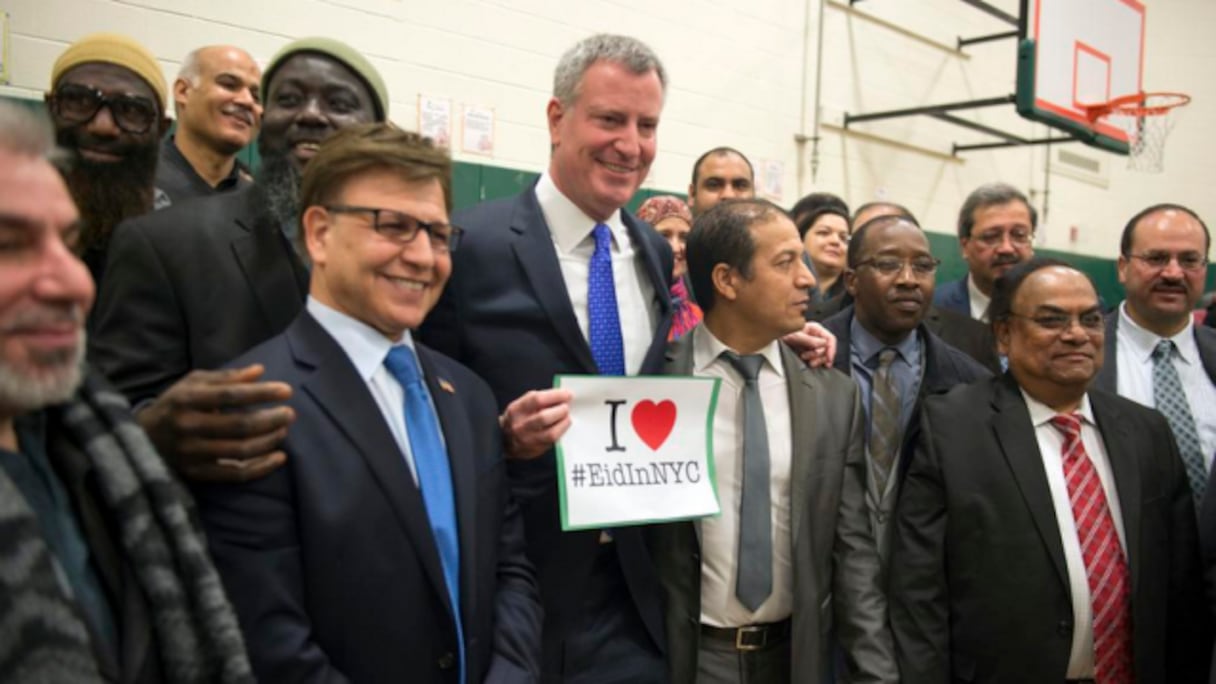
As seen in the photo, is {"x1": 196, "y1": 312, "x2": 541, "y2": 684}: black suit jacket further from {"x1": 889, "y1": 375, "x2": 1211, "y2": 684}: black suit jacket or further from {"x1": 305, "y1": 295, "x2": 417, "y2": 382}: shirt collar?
{"x1": 889, "y1": 375, "x2": 1211, "y2": 684}: black suit jacket

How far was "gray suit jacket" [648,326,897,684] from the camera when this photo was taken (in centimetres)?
206

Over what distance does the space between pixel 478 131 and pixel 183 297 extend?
360 cm

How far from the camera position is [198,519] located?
1.28 meters

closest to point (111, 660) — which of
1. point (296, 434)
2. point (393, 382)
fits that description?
point (296, 434)

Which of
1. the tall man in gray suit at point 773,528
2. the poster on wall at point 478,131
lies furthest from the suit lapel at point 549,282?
the poster on wall at point 478,131

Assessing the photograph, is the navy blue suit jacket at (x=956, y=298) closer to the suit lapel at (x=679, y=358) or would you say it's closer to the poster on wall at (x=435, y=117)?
the suit lapel at (x=679, y=358)

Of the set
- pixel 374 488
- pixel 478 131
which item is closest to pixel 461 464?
pixel 374 488

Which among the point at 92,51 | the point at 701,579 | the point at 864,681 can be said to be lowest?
the point at 864,681

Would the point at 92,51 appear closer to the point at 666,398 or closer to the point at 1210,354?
the point at 666,398

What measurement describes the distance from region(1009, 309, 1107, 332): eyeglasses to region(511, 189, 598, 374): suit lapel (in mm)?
1280

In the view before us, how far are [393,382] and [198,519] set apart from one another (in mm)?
427

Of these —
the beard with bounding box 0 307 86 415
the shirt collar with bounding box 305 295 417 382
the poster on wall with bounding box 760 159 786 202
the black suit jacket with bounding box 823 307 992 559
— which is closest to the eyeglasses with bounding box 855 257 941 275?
the black suit jacket with bounding box 823 307 992 559

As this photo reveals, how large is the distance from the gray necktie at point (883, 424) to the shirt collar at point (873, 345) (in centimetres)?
6

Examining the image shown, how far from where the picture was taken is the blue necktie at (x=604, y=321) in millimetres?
2143
